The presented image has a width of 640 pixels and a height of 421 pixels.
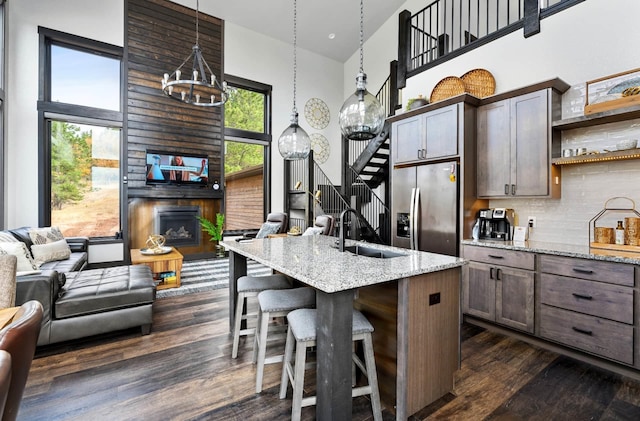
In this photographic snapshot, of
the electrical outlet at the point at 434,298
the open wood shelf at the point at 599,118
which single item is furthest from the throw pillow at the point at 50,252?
the open wood shelf at the point at 599,118

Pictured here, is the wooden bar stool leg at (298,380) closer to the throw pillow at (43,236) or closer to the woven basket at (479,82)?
the woven basket at (479,82)

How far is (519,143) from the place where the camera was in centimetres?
302

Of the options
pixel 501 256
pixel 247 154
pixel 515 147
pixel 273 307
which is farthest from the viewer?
pixel 247 154

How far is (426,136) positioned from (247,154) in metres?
4.40

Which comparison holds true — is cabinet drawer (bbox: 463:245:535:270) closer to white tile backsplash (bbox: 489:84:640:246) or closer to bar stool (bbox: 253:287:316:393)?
white tile backsplash (bbox: 489:84:640:246)

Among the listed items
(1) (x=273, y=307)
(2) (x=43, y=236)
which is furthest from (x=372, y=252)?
(2) (x=43, y=236)

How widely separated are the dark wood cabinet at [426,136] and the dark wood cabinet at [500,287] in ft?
3.99

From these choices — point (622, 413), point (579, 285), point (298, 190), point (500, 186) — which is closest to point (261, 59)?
point (298, 190)

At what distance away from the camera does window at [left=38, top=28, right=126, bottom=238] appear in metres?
4.80

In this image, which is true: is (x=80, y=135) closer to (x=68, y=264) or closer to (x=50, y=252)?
(x=50, y=252)

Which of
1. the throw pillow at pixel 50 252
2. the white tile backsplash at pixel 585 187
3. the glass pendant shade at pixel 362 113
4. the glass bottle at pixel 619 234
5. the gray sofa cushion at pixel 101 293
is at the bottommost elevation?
the gray sofa cushion at pixel 101 293

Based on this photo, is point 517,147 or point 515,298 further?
point 517,147

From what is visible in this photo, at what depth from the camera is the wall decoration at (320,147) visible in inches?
298

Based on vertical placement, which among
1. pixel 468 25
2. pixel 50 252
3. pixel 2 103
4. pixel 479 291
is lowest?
pixel 479 291
